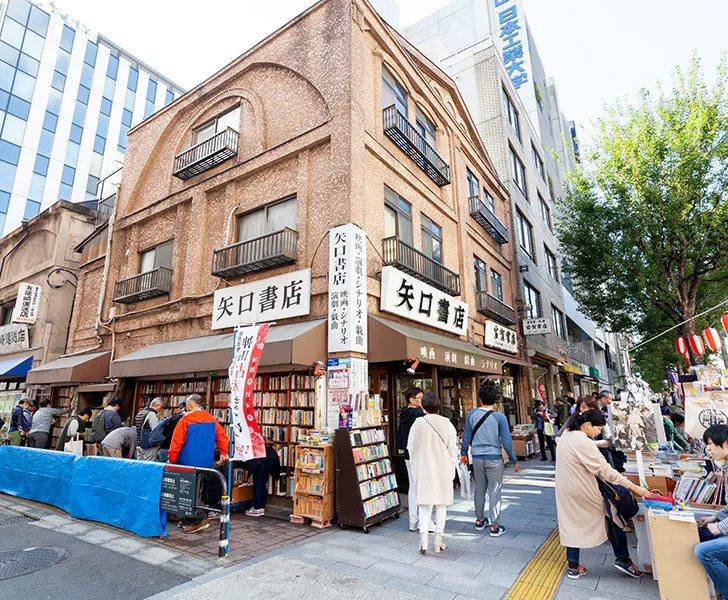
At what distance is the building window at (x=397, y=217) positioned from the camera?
10.7 m

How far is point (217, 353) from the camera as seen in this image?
28.6ft

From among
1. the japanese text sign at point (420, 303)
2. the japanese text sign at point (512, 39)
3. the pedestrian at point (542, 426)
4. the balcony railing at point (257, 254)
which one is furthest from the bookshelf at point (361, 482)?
the japanese text sign at point (512, 39)

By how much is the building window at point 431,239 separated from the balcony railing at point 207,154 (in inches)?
236

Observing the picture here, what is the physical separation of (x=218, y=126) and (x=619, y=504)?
45.4 feet

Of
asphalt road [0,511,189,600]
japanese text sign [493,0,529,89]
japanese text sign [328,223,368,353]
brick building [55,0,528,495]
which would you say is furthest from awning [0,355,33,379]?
japanese text sign [493,0,529,89]

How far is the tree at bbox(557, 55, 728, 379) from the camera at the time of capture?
12898 millimetres

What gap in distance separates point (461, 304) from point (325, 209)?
18.1 feet

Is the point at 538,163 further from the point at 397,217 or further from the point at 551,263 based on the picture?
the point at 397,217

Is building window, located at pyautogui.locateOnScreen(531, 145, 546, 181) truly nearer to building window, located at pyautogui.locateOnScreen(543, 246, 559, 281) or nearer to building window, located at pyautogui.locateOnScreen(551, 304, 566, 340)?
building window, located at pyautogui.locateOnScreen(543, 246, 559, 281)

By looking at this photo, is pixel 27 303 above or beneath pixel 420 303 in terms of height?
above

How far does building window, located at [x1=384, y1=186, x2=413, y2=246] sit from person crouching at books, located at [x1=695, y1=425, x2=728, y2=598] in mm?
7526

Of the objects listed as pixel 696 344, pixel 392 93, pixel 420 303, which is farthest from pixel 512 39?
pixel 420 303

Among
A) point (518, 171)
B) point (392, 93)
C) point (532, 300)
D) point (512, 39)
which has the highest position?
point (512, 39)

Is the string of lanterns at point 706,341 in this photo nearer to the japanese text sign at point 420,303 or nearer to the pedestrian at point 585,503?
the japanese text sign at point 420,303
